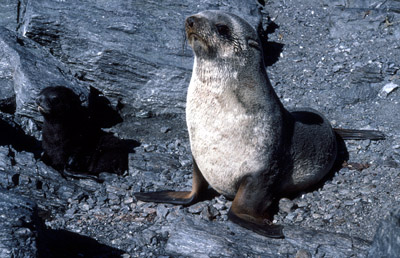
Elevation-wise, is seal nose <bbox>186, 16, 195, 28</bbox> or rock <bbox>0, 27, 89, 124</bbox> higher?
seal nose <bbox>186, 16, 195, 28</bbox>

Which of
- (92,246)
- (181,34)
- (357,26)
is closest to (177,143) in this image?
(181,34)

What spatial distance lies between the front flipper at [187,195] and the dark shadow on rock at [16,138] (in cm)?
170

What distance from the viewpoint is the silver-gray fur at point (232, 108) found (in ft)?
15.0

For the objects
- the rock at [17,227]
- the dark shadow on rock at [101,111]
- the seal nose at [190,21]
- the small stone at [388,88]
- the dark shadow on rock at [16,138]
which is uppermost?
the small stone at [388,88]

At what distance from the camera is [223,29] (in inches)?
179

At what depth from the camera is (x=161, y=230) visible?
4.71m

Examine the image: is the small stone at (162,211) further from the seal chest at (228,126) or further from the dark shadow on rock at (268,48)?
the dark shadow on rock at (268,48)

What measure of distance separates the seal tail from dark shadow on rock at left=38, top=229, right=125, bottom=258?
9.67 feet

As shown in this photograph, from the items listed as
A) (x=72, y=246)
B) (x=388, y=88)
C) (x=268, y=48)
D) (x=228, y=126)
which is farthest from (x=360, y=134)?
(x=72, y=246)

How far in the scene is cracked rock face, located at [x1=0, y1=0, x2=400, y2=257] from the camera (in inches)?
172

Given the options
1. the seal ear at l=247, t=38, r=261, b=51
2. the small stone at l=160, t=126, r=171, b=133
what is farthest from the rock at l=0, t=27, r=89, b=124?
the seal ear at l=247, t=38, r=261, b=51

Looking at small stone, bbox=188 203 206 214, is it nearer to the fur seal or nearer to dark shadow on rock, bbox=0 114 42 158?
the fur seal

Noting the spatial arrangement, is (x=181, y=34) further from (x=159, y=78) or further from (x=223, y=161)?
(x=223, y=161)

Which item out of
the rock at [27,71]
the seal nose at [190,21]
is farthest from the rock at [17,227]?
the rock at [27,71]
